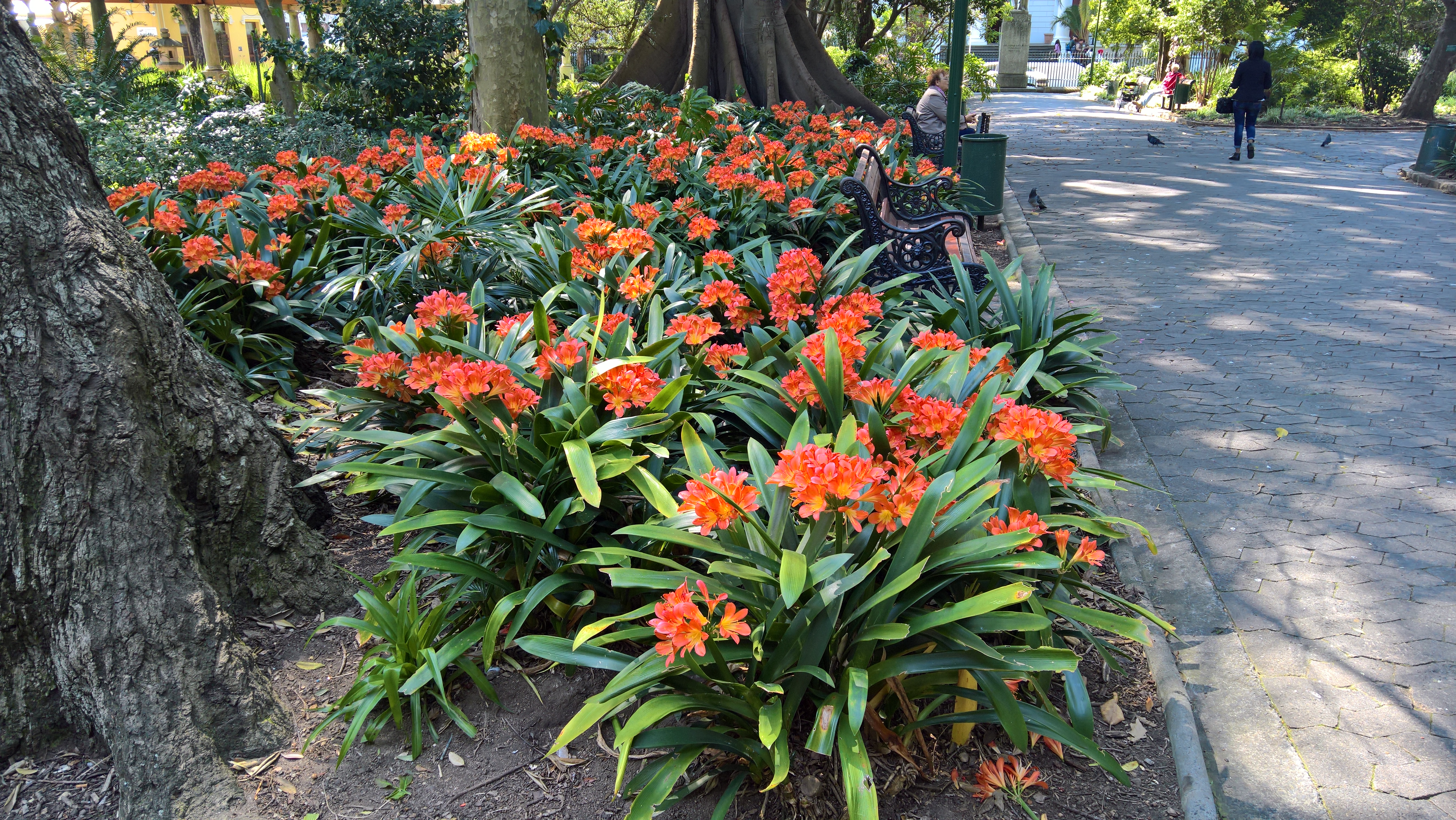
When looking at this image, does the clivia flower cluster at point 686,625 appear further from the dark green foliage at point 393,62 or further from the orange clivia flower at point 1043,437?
the dark green foliage at point 393,62

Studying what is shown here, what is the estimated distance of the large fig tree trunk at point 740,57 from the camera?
12445 millimetres

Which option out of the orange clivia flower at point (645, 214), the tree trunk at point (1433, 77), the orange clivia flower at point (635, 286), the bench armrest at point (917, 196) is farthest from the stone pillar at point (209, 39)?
the tree trunk at point (1433, 77)

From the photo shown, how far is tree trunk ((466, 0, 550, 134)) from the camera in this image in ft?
22.5

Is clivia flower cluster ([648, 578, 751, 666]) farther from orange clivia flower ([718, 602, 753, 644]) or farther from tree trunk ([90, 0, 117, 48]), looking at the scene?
tree trunk ([90, 0, 117, 48])

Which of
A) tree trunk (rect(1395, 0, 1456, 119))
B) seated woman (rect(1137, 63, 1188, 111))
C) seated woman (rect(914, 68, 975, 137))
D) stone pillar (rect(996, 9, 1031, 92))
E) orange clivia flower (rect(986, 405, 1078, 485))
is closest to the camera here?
orange clivia flower (rect(986, 405, 1078, 485))

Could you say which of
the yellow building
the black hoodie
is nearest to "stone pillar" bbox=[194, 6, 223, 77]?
the yellow building

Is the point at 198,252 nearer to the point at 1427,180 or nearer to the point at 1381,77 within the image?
the point at 1427,180

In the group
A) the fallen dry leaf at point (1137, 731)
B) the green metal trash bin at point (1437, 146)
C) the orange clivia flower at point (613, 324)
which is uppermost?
the green metal trash bin at point (1437, 146)

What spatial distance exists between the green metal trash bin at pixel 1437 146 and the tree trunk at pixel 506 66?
11280 millimetres

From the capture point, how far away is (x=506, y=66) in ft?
22.9

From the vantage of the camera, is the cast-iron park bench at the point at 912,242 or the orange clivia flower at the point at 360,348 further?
the cast-iron park bench at the point at 912,242

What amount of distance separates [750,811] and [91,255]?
2227mm

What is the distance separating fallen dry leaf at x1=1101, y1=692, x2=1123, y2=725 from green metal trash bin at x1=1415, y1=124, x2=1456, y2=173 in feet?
40.9

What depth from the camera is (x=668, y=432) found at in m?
2.89
